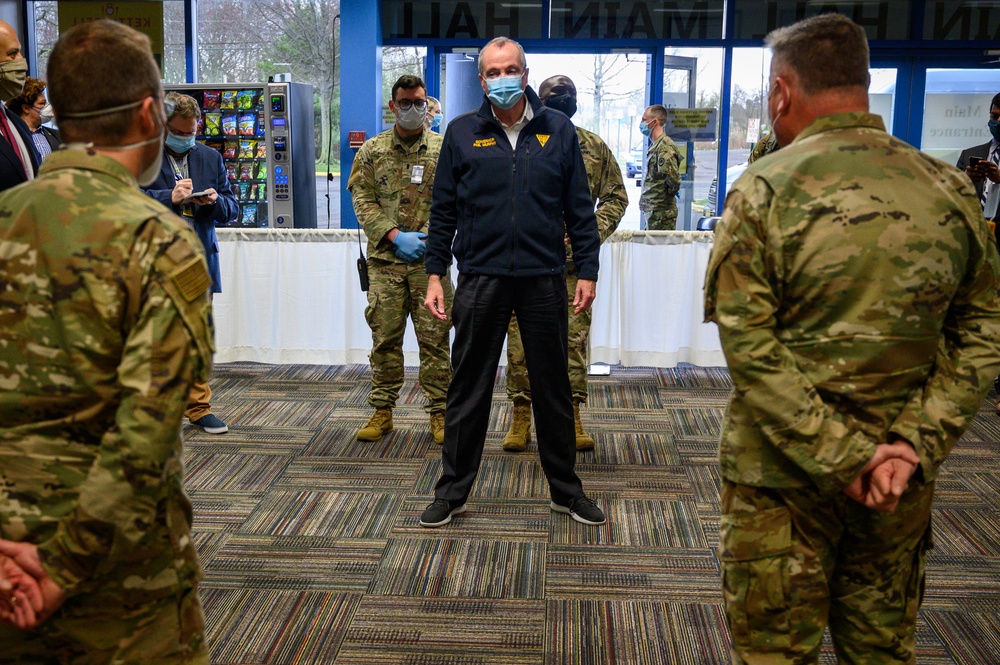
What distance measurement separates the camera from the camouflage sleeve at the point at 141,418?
1.17 meters

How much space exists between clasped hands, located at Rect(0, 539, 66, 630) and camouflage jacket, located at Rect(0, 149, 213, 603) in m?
0.02

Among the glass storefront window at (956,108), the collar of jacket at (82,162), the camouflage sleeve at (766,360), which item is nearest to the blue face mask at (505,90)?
the camouflage sleeve at (766,360)

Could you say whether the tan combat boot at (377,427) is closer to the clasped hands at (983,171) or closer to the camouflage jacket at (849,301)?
the camouflage jacket at (849,301)

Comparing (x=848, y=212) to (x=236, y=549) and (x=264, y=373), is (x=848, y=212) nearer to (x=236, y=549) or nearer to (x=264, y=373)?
(x=236, y=549)

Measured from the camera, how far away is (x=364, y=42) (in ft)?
26.0

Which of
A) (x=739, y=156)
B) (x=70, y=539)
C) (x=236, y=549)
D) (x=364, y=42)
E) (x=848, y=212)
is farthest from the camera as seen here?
(x=739, y=156)

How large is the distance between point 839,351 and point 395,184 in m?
2.80

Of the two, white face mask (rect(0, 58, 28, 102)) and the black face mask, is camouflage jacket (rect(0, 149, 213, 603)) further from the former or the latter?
the black face mask

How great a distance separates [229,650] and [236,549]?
0.64 metres

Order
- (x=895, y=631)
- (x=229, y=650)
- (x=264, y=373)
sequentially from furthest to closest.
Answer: (x=264, y=373), (x=229, y=650), (x=895, y=631)

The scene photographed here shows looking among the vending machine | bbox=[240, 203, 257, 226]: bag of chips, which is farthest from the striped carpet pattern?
bbox=[240, 203, 257, 226]: bag of chips

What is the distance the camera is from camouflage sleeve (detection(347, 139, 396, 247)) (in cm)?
388

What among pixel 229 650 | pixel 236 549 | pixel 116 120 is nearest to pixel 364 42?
pixel 236 549

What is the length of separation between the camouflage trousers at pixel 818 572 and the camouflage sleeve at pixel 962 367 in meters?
0.10
